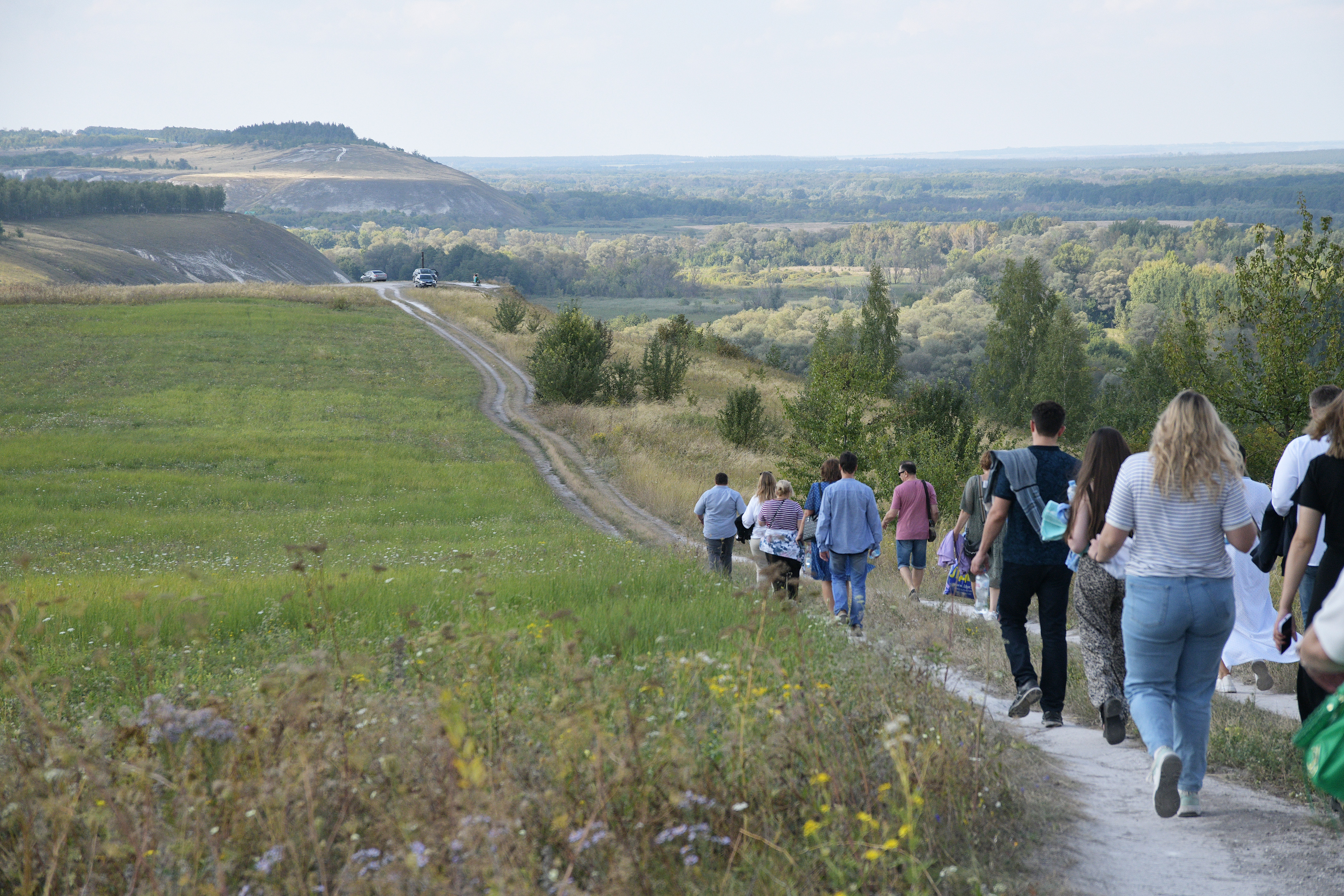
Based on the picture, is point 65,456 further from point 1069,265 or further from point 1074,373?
point 1069,265

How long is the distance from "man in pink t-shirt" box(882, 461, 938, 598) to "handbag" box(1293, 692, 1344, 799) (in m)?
7.78

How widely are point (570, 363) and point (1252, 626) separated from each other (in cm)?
2664

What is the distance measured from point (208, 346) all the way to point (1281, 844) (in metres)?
43.7

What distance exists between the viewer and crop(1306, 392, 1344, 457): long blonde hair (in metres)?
4.92

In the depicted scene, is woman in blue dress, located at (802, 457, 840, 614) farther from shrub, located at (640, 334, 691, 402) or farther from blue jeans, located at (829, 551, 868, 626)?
shrub, located at (640, 334, 691, 402)

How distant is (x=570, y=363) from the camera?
1271 inches

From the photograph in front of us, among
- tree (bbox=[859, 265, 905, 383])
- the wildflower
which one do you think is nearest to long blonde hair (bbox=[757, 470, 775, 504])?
the wildflower

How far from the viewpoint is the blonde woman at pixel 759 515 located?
398 inches

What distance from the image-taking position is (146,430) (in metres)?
25.6

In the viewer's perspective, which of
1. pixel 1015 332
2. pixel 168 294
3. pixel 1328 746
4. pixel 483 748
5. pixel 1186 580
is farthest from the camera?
pixel 1015 332

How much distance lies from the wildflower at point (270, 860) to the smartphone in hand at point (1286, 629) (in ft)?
16.9

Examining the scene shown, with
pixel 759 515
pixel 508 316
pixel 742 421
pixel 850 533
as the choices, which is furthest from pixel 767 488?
pixel 508 316

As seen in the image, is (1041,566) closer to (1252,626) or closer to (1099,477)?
(1099,477)

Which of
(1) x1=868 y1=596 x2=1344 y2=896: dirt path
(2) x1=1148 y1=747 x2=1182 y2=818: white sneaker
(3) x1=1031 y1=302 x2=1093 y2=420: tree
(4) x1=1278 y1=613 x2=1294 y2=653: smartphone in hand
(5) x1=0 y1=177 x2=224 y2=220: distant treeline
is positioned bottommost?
(3) x1=1031 y1=302 x2=1093 y2=420: tree
